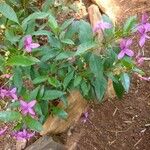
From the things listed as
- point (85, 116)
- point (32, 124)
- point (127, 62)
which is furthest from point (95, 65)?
Result: point (85, 116)

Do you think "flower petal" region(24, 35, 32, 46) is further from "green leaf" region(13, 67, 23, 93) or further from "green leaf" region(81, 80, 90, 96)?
"green leaf" region(81, 80, 90, 96)

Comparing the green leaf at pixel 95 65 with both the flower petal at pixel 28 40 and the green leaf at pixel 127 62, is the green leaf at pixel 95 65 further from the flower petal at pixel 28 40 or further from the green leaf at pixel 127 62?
the flower petal at pixel 28 40

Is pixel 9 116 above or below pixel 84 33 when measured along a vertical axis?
below

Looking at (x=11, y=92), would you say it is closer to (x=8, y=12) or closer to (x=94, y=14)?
(x=8, y=12)

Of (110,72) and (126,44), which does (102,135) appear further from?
(126,44)

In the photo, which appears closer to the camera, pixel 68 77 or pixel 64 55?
pixel 64 55

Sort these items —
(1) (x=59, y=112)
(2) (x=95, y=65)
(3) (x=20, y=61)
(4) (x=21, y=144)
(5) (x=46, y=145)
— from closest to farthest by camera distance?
1. (3) (x=20, y=61)
2. (2) (x=95, y=65)
3. (1) (x=59, y=112)
4. (5) (x=46, y=145)
5. (4) (x=21, y=144)
